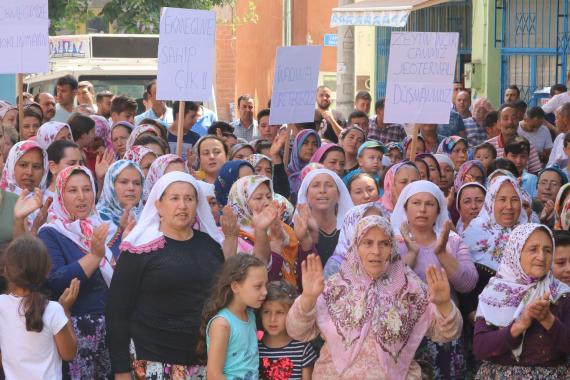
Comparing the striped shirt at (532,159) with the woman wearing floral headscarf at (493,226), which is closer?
the woman wearing floral headscarf at (493,226)

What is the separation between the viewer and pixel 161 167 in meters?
8.27

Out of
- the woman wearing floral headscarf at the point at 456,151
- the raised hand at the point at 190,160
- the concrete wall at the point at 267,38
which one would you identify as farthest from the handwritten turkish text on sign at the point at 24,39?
the concrete wall at the point at 267,38

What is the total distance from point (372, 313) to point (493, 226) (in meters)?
1.86

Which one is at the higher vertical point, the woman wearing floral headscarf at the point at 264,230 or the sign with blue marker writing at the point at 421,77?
the sign with blue marker writing at the point at 421,77

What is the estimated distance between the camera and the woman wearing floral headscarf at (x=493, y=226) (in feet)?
24.9

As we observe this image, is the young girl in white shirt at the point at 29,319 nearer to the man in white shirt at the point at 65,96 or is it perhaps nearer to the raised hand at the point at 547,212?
the raised hand at the point at 547,212

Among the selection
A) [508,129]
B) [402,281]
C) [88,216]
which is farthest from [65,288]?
[508,129]

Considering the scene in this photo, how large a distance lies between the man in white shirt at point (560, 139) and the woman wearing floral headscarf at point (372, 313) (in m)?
5.27

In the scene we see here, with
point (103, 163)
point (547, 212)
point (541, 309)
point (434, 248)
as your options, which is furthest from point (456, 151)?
point (541, 309)

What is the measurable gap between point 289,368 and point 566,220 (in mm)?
2612

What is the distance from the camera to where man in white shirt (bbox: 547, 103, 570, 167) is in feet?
37.0

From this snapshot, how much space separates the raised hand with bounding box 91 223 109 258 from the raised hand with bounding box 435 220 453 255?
1.80 metres

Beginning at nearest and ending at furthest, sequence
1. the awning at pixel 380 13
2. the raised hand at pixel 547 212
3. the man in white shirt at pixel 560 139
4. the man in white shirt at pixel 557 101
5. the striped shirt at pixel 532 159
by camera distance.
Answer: the raised hand at pixel 547 212 < the man in white shirt at pixel 560 139 < the striped shirt at pixel 532 159 < the man in white shirt at pixel 557 101 < the awning at pixel 380 13

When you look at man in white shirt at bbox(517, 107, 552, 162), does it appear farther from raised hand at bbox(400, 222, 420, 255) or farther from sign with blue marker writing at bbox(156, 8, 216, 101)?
raised hand at bbox(400, 222, 420, 255)
